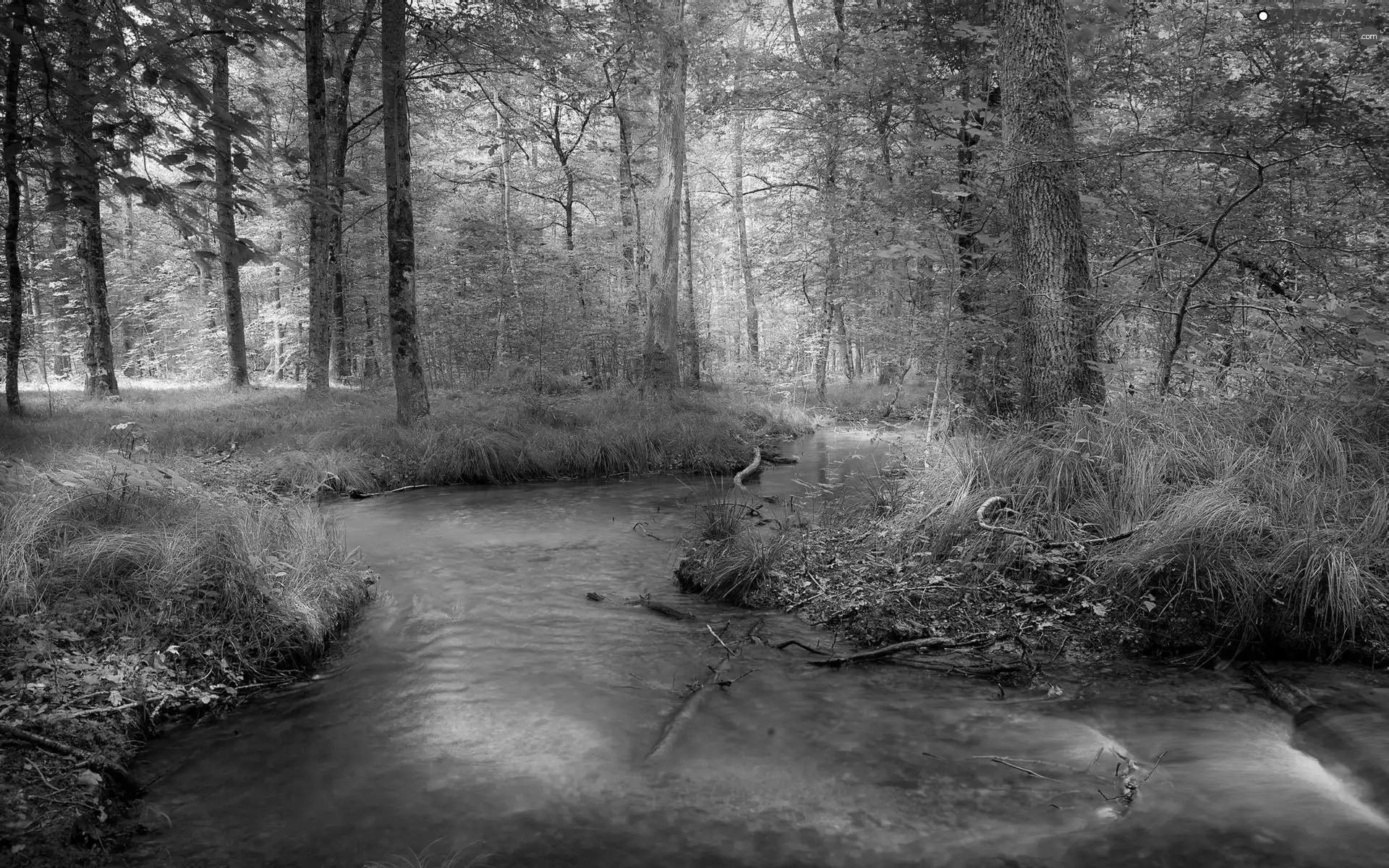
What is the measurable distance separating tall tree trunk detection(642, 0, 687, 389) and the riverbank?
8324 millimetres

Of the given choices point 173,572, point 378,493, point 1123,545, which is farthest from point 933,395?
point 173,572

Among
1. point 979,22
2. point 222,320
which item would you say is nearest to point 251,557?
point 979,22

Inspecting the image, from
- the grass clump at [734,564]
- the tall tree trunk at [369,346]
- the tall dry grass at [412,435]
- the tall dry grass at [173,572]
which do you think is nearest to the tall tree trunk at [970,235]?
the grass clump at [734,564]

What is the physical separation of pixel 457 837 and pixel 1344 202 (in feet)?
28.6

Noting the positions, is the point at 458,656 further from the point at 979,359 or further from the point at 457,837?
the point at 979,359

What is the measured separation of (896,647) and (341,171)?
17.2m

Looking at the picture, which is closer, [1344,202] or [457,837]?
[457,837]

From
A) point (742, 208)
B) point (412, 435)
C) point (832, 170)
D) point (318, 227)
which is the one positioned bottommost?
point (412, 435)

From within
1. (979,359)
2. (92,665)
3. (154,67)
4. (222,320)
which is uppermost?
(222,320)

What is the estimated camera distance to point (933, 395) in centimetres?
805

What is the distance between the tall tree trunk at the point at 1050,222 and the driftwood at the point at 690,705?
3.37 m

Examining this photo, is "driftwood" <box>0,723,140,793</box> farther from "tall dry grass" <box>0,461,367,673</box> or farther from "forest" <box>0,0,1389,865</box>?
"tall dry grass" <box>0,461,367,673</box>

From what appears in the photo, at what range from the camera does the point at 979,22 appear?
8.53m

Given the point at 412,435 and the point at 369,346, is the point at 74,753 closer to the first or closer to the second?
the point at 412,435
